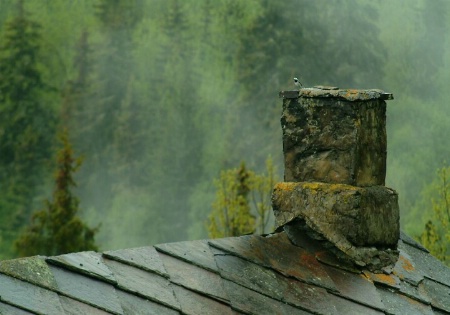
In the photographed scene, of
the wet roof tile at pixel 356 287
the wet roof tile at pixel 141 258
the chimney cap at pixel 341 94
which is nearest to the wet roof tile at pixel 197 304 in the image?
the wet roof tile at pixel 141 258

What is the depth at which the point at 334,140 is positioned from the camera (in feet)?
19.2

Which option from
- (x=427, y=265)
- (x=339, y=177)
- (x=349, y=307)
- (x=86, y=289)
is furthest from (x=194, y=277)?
(x=427, y=265)

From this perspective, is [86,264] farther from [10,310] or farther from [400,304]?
[400,304]

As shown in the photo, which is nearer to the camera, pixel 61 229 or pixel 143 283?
pixel 143 283

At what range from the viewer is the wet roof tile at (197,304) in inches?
176

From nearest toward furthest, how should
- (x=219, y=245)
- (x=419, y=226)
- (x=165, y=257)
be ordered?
(x=165, y=257) → (x=219, y=245) → (x=419, y=226)

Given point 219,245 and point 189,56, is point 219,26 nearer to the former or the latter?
point 189,56

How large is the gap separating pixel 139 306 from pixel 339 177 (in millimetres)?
1893

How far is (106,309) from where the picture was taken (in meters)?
4.10

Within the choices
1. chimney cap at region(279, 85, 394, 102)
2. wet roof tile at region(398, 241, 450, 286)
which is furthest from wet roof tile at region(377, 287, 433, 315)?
chimney cap at region(279, 85, 394, 102)

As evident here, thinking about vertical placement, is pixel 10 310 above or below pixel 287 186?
below

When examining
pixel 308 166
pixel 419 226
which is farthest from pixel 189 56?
pixel 308 166

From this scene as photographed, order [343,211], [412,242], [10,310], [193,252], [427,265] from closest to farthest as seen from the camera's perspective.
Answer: [10,310] < [193,252] < [343,211] < [427,265] < [412,242]

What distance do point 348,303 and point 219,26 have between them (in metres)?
36.1
